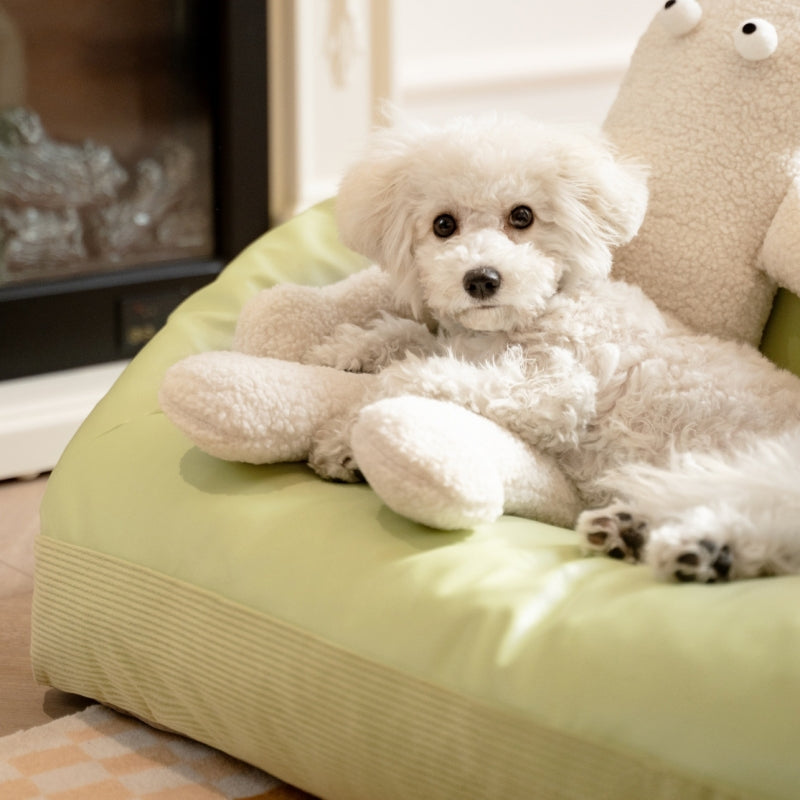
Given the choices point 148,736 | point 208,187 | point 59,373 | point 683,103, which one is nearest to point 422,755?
point 148,736

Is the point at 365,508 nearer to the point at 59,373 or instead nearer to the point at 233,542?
the point at 233,542

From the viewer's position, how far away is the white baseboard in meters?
2.04

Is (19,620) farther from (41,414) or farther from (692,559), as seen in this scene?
(692,559)

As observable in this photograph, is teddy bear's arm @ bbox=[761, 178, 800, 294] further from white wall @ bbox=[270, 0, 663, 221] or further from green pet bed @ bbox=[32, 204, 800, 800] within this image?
white wall @ bbox=[270, 0, 663, 221]

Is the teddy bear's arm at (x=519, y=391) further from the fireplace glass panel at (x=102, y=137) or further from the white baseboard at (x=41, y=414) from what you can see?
the fireplace glass panel at (x=102, y=137)

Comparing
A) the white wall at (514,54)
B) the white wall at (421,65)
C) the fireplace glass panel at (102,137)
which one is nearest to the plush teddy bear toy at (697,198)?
the white wall at (421,65)

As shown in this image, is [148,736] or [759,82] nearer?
[148,736]

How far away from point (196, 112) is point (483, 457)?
1522 mm

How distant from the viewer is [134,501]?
3.83 feet

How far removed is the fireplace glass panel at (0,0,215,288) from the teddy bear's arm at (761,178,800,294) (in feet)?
4.35

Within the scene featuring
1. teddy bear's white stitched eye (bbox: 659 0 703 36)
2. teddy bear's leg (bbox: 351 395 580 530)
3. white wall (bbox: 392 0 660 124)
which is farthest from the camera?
white wall (bbox: 392 0 660 124)

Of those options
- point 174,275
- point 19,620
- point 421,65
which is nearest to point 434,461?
point 19,620

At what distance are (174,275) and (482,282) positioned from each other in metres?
1.29

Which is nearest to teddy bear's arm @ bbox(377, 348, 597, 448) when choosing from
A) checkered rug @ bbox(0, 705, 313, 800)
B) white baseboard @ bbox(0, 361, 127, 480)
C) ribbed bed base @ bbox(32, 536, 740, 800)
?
ribbed bed base @ bbox(32, 536, 740, 800)
